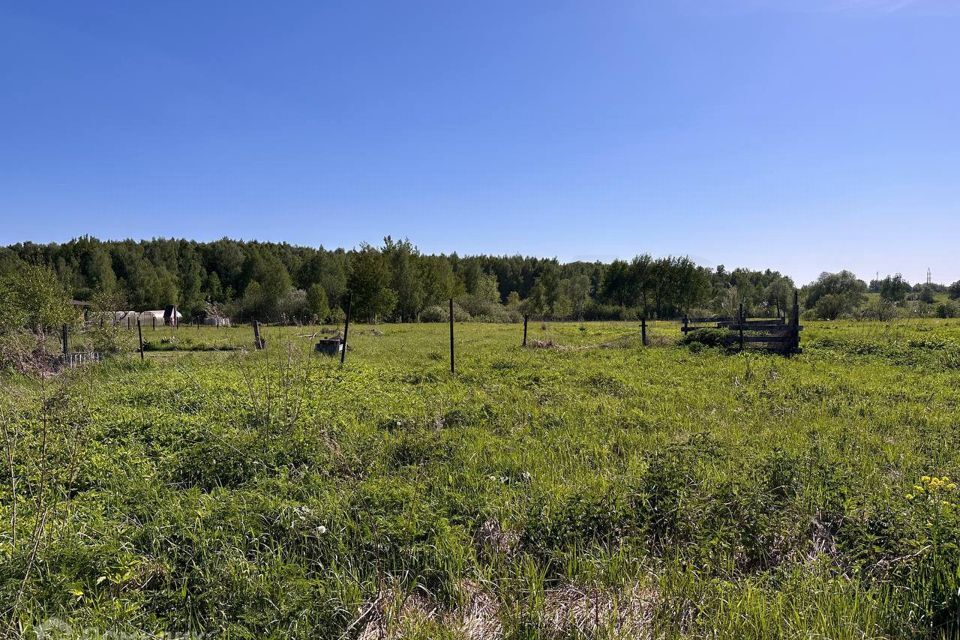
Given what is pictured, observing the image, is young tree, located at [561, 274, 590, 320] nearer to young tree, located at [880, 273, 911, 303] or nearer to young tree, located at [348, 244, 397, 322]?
young tree, located at [348, 244, 397, 322]

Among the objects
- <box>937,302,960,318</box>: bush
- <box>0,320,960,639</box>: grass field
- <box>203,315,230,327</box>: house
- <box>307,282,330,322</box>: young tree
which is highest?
<box>307,282,330,322</box>: young tree

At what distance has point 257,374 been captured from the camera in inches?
462

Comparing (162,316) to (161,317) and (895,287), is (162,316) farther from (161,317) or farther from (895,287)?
(895,287)

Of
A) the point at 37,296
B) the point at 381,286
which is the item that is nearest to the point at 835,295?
the point at 381,286

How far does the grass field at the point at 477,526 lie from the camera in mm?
2957

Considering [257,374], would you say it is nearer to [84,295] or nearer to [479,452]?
[479,452]

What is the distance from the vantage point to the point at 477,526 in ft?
13.3

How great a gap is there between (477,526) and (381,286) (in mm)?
45312

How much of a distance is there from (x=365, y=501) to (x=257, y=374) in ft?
28.6

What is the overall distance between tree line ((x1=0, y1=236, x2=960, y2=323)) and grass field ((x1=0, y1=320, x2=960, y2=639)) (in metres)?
41.1

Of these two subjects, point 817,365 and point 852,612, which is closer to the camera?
point 852,612

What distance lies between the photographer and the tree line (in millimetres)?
56281

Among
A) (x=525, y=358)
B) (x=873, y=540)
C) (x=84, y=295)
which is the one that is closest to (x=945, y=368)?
(x=525, y=358)

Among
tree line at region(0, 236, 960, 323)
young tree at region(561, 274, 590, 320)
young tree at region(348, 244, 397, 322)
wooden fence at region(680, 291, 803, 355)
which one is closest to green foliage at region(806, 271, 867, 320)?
tree line at region(0, 236, 960, 323)
